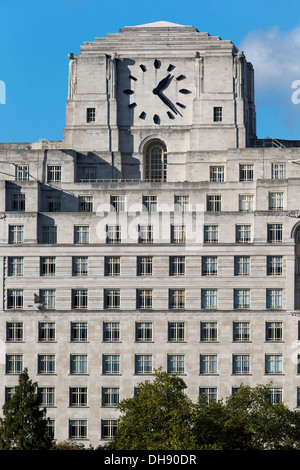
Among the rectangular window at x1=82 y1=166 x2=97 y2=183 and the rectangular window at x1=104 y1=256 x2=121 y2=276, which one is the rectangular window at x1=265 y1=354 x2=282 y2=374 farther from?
the rectangular window at x1=82 y1=166 x2=97 y2=183

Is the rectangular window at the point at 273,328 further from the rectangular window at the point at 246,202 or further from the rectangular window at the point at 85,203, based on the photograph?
the rectangular window at the point at 85,203

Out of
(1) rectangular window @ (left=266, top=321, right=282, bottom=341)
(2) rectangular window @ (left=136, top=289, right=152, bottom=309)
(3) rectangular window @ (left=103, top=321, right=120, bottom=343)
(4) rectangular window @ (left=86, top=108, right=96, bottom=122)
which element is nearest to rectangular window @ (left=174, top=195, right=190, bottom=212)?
(2) rectangular window @ (left=136, top=289, right=152, bottom=309)

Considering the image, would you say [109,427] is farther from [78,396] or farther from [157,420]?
[157,420]

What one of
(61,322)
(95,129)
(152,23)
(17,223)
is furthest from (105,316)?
(152,23)

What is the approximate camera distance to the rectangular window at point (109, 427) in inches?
5792

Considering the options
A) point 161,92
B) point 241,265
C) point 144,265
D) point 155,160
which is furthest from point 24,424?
point 161,92

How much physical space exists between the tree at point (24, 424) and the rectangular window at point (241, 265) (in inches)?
1241

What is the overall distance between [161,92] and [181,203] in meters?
16.0

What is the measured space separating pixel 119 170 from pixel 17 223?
14494 mm

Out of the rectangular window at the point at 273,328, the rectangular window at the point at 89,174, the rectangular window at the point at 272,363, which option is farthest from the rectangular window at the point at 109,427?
the rectangular window at the point at 89,174

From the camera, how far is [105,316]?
148875 millimetres

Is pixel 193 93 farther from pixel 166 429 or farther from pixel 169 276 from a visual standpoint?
pixel 166 429

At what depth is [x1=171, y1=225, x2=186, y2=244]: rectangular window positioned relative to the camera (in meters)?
150

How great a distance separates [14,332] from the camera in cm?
14962
